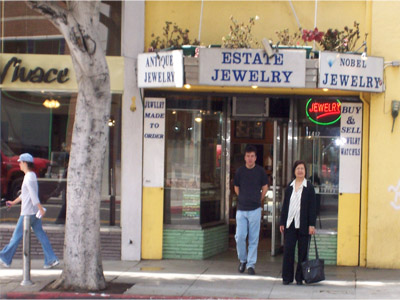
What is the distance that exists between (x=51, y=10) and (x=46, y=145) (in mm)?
3374

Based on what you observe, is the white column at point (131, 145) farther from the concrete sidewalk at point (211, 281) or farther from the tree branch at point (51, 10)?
the tree branch at point (51, 10)

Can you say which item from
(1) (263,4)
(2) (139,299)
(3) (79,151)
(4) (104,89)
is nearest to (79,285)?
(2) (139,299)

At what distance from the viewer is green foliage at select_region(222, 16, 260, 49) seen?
8906 millimetres

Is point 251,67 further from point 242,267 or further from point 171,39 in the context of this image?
point 242,267

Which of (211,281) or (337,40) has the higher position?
(337,40)

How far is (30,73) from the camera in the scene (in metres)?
9.86

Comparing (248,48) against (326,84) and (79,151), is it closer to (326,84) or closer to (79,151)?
(326,84)

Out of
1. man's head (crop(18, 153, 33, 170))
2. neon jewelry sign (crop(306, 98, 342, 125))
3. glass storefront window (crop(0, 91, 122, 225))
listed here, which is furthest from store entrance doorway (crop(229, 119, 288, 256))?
man's head (crop(18, 153, 33, 170))

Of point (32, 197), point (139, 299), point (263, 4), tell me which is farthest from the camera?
point (263, 4)

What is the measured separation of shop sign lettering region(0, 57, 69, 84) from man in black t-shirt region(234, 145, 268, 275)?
3.38 m

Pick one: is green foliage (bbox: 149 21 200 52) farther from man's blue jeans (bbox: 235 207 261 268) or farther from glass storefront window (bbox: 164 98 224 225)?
man's blue jeans (bbox: 235 207 261 268)

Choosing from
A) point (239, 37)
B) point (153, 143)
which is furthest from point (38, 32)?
point (239, 37)

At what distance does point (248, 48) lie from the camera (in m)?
8.79

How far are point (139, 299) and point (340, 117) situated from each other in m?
4.58
